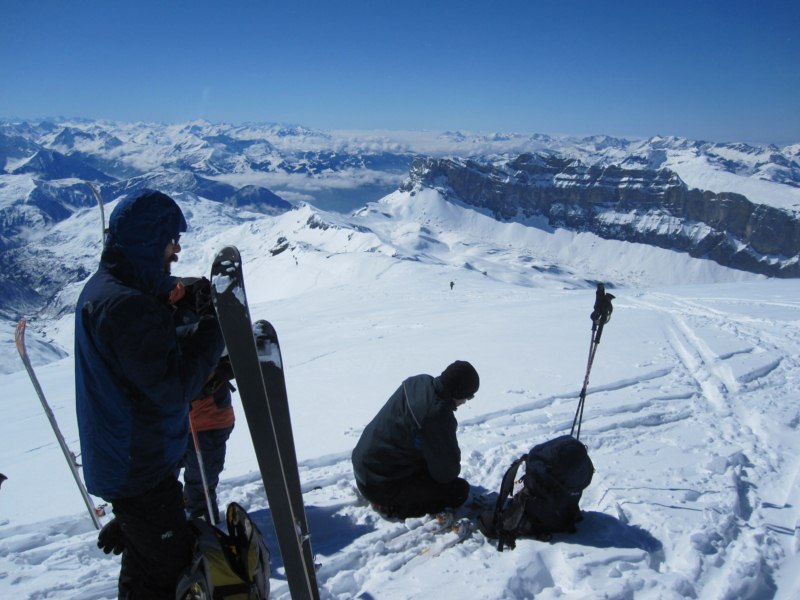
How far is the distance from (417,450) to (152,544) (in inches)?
102

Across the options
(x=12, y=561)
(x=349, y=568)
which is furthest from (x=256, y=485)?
(x=12, y=561)

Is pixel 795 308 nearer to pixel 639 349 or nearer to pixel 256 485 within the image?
pixel 639 349

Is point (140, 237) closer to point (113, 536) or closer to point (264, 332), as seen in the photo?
point (264, 332)

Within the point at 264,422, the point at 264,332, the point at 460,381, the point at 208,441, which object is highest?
the point at 264,332

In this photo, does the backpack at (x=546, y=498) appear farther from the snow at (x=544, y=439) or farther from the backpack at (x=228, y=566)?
the backpack at (x=228, y=566)

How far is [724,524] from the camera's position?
469 centimetres

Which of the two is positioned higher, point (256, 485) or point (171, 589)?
point (171, 589)

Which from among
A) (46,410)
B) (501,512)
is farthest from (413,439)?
(46,410)

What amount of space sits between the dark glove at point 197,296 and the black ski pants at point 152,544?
122 cm

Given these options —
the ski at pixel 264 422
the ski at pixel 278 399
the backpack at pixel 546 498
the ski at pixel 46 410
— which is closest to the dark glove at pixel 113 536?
the ski at pixel 264 422

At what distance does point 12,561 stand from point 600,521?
5437mm

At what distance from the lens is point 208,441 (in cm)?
457

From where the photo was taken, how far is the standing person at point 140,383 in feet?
8.20

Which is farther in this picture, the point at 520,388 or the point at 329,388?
the point at 329,388
